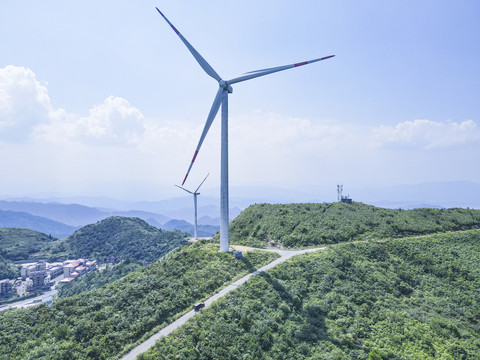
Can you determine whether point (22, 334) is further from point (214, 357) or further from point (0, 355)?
point (214, 357)

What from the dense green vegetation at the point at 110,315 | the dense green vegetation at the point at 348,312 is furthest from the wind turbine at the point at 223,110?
the dense green vegetation at the point at 348,312

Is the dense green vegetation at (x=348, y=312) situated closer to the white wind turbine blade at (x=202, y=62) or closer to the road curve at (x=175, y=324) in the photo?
the road curve at (x=175, y=324)

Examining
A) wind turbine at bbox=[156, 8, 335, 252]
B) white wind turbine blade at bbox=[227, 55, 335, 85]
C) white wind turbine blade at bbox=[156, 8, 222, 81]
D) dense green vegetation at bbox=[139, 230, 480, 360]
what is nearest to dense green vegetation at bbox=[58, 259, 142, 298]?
wind turbine at bbox=[156, 8, 335, 252]

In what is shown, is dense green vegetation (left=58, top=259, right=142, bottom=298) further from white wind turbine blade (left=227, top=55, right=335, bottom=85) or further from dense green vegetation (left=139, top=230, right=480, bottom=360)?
white wind turbine blade (left=227, top=55, right=335, bottom=85)

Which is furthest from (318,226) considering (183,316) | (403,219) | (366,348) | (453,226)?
(183,316)

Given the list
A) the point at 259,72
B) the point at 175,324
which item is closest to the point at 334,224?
the point at 259,72

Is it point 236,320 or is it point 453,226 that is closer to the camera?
point 236,320

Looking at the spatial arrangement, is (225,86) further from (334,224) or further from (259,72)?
(334,224)
